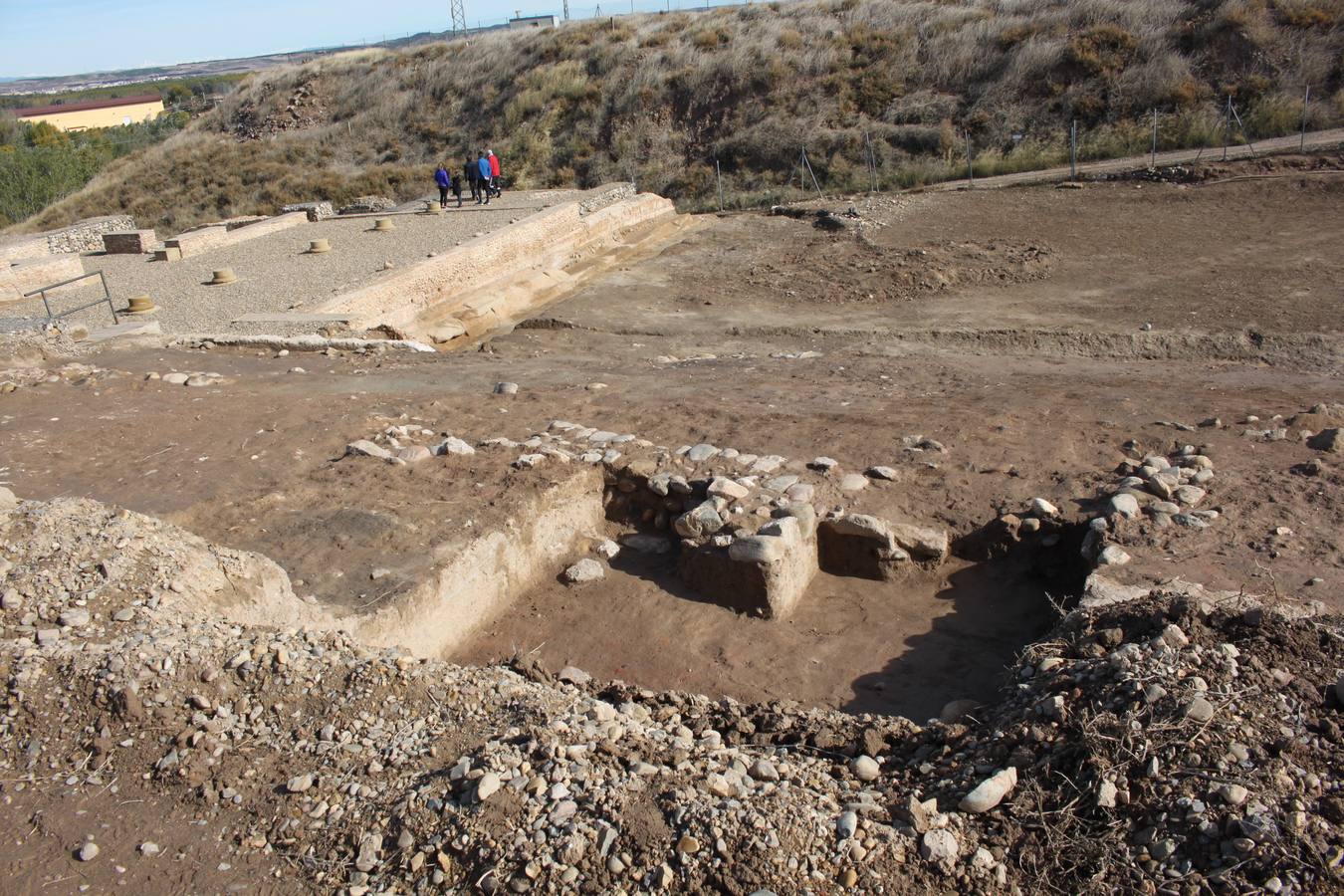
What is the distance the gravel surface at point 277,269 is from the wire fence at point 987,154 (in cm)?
613

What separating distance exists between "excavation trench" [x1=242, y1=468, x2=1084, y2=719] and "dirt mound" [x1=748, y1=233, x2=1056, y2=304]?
819cm

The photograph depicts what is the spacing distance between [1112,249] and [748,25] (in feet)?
64.6

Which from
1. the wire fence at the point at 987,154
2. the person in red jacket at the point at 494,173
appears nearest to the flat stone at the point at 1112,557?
the wire fence at the point at 987,154

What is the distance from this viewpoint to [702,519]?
6207 millimetres

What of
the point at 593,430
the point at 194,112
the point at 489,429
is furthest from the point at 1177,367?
the point at 194,112

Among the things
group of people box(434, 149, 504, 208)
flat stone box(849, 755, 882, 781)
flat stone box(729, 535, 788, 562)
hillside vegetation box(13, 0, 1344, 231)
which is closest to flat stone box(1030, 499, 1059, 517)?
flat stone box(729, 535, 788, 562)

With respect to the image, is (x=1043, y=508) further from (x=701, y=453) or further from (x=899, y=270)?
(x=899, y=270)

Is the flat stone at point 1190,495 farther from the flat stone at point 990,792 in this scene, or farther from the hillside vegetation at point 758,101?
the hillside vegetation at point 758,101

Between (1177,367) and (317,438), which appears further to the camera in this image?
(1177,367)

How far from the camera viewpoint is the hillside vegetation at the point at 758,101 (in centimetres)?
2223

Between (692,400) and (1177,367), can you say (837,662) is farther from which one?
(1177,367)

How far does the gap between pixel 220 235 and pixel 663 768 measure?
1678cm

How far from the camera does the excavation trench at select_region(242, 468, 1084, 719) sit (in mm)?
5340

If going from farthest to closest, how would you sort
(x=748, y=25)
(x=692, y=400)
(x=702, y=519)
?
1. (x=748, y=25)
2. (x=692, y=400)
3. (x=702, y=519)
